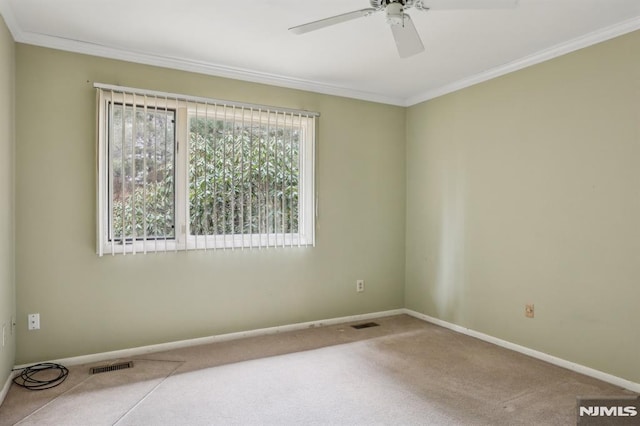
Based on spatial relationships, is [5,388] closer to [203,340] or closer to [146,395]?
[146,395]

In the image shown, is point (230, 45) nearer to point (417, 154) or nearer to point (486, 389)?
point (417, 154)

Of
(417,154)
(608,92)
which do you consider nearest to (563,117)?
(608,92)

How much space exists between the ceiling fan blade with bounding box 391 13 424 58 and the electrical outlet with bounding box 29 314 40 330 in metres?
3.05

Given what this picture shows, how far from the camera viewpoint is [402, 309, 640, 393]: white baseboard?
261cm

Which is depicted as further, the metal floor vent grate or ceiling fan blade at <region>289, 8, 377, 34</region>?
the metal floor vent grate

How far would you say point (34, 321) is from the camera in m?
2.82

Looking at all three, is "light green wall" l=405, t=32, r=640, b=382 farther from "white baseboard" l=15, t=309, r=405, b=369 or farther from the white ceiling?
"white baseboard" l=15, t=309, r=405, b=369

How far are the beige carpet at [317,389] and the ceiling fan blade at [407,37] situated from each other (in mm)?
2098

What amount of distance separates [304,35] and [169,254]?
2017 mm

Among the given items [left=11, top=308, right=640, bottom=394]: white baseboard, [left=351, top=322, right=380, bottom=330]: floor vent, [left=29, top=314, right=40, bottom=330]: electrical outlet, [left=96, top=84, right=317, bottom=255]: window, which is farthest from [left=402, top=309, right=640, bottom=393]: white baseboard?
[left=29, top=314, right=40, bottom=330]: electrical outlet

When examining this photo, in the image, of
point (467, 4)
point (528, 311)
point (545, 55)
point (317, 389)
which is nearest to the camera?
point (467, 4)

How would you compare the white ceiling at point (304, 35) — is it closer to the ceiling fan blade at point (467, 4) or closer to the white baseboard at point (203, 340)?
the ceiling fan blade at point (467, 4)

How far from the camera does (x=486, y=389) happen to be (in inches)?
101

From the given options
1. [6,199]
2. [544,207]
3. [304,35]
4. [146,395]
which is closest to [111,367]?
[146,395]
